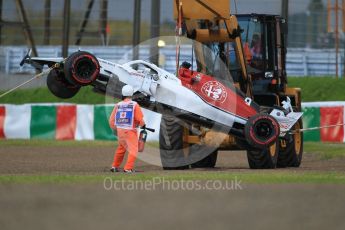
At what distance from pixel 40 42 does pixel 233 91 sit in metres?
20.3

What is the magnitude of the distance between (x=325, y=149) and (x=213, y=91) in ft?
27.4

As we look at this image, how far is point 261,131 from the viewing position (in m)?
18.3

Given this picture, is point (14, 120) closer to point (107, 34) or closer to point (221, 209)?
point (107, 34)

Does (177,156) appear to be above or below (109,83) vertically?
below

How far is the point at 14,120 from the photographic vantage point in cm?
3022

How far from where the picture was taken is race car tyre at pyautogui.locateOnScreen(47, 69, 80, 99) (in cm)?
1777

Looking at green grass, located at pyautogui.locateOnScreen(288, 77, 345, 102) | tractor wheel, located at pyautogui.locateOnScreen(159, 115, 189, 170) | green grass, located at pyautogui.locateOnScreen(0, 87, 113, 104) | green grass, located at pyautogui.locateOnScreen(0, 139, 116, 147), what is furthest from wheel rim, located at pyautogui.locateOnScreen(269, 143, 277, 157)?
green grass, located at pyautogui.locateOnScreen(0, 87, 113, 104)

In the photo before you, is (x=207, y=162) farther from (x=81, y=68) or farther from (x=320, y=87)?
(x=320, y=87)

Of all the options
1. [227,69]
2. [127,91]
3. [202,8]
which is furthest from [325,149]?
[127,91]

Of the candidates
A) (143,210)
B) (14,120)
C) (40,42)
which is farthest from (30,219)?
(40,42)

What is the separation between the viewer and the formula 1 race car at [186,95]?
17766 millimetres

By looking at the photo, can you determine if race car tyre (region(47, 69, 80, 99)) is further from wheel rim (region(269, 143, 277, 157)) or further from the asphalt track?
the asphalt track

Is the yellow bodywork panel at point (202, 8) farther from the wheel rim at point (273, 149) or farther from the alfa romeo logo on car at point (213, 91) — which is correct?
the wheel rim at point (273, 149)

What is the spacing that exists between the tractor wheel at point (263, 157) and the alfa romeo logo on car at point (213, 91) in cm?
135
